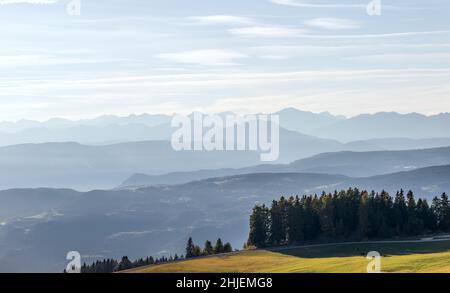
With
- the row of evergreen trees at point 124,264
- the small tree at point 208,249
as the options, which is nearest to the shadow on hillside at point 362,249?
the small tree at point 208,249

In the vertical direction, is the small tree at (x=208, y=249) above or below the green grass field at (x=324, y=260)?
above

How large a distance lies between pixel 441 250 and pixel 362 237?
29277 mm

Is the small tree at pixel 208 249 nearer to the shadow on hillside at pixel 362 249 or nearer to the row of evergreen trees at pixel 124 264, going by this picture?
the row of evergreen trees at pixel 124 264

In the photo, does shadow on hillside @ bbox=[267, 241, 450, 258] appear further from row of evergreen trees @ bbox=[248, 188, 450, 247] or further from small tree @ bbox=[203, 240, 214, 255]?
small tree @ bbox=[203, 240, 214, 255]

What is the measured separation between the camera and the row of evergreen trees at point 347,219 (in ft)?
432

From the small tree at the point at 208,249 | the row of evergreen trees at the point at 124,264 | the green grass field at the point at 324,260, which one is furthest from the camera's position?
the small tree at the point at 208,249

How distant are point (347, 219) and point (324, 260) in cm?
3656

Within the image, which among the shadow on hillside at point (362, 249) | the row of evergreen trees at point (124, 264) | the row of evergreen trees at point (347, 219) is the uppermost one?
the row of evergreen trees at point (347, 219)

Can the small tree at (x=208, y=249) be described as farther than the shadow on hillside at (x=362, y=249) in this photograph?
Yes

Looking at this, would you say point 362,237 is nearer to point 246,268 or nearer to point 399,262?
point 246,268

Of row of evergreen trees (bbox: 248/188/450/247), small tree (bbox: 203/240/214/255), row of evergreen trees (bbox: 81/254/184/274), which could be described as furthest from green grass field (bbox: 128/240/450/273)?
small tree (bbox: 203/240/214/255)

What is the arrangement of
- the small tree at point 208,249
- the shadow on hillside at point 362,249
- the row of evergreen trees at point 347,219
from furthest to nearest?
the small tree at point 208,249 < the row of evergreen trees at point 347,219 < the shadow on hillside at point 362,249
